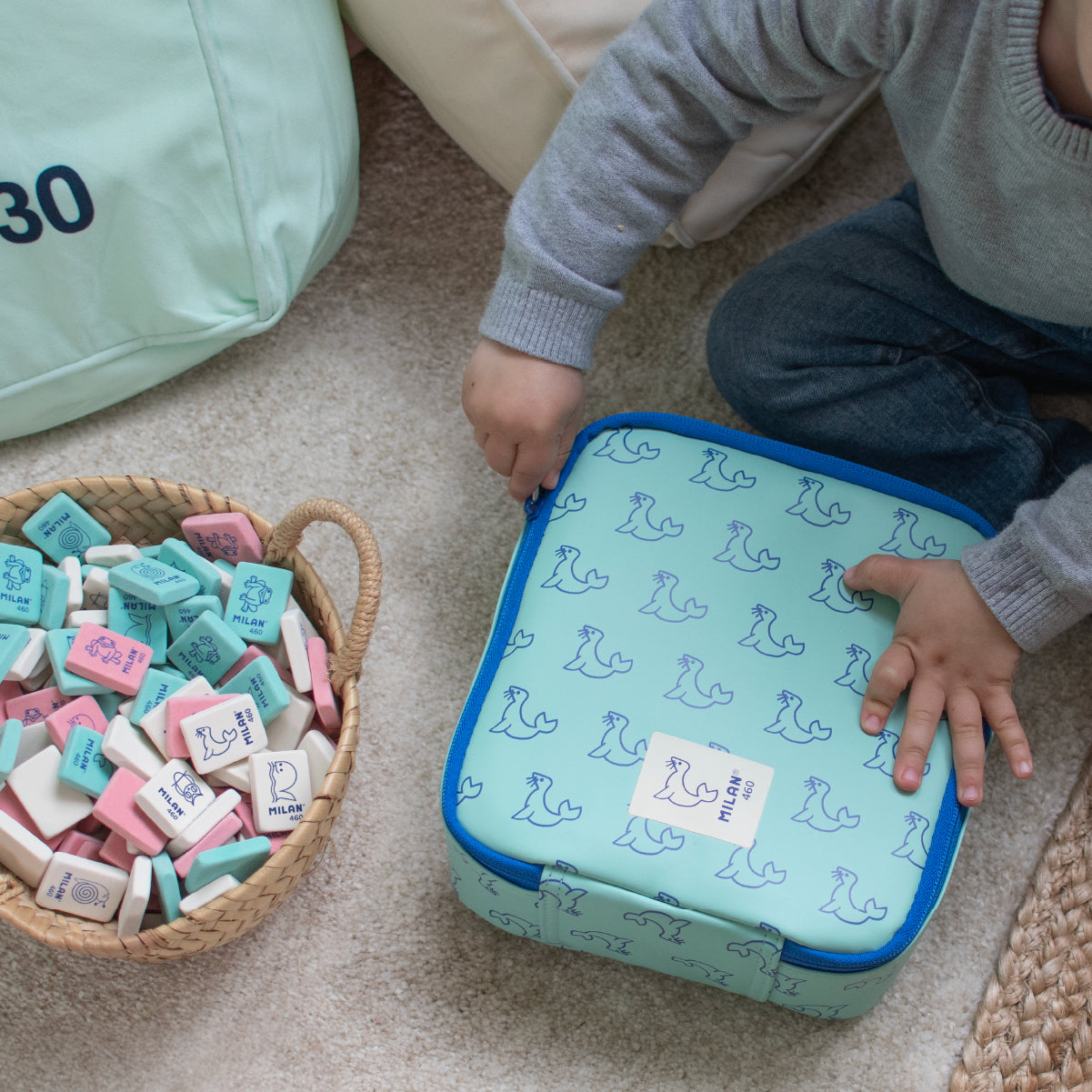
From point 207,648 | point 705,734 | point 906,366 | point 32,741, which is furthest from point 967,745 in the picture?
point 32,741

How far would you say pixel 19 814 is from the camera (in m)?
0.70

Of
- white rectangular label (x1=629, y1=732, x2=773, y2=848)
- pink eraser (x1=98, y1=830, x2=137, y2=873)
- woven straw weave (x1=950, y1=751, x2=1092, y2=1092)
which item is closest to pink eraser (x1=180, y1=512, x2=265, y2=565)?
pink eraser (x1=98, y1=830, x2=137, y2=873)

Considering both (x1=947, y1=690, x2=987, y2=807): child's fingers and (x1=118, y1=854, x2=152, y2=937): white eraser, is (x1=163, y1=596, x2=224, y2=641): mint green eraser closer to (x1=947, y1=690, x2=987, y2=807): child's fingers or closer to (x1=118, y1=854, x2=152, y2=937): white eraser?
(x1=118, y1=854, x2=152, y2=937): white eraser

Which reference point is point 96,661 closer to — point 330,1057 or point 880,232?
point 330,1057

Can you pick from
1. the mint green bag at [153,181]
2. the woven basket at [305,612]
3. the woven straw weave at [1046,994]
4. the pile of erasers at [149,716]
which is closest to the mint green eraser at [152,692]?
the pile of erasers at [149,716]

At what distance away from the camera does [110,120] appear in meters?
0.74

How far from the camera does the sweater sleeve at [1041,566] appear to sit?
672mm

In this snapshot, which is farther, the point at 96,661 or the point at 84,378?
the point at 84,378

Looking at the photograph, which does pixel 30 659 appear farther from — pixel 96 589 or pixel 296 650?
pixel 296 650

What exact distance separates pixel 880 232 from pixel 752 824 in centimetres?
47

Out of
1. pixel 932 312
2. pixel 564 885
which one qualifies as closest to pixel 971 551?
pixel 932 312

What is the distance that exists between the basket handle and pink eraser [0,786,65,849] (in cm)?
20

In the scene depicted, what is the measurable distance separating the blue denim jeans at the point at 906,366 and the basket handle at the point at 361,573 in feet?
1.11

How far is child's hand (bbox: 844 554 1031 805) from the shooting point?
69 centimetres
